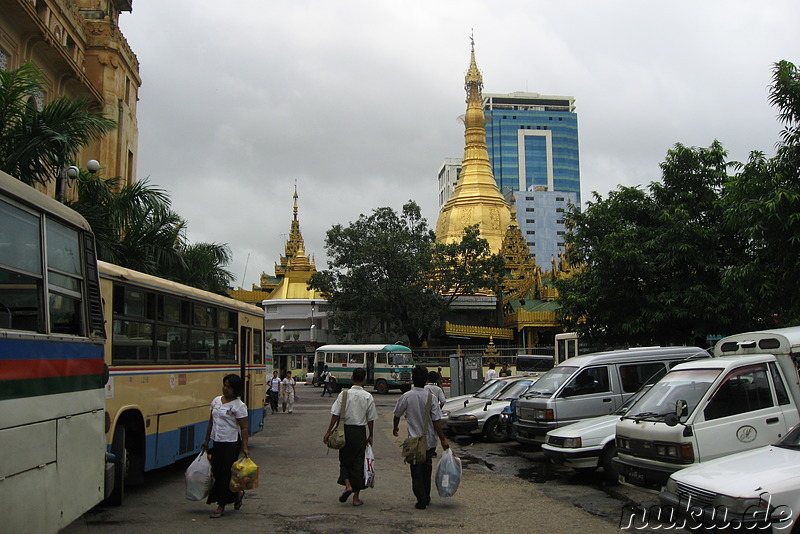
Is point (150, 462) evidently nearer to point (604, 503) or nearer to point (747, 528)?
point (604, 503)

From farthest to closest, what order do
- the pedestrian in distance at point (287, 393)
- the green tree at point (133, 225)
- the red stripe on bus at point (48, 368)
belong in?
the pedestrian in distance at point (287, 393) → the green tree at point (133, 225) → the red stripe on bus at point (48, 368)

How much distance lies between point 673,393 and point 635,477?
1.35m

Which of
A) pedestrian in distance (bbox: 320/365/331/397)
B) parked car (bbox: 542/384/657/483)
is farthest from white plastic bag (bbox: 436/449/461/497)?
pedestrian in distance (bbox: 320/365/331/397)

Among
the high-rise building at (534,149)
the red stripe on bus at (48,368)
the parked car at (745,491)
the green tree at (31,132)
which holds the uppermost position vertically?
the high-rise building at (534,149)

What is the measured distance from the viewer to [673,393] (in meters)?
8.94

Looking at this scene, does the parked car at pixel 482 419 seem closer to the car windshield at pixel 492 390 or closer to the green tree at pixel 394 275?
the car windshield at pixel 492 390

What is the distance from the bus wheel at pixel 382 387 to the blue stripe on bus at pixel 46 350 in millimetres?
28764

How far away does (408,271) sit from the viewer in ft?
122

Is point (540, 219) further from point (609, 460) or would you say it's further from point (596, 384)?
point (609, 460)

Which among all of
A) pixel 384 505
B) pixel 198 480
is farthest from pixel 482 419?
pixel 198 480

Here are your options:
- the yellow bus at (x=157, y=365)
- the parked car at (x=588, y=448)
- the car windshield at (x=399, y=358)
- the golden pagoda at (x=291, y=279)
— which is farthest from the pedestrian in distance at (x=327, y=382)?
the parked car at (x=588, y=448)

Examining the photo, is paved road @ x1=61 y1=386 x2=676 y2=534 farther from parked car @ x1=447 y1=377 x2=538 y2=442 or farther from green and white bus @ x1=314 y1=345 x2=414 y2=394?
green and white bus @ x1=314 y1=345 x2=414 y2=394

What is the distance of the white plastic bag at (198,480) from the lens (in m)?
7.36

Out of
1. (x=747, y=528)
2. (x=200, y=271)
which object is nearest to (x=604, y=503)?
(x=747, y=528)
